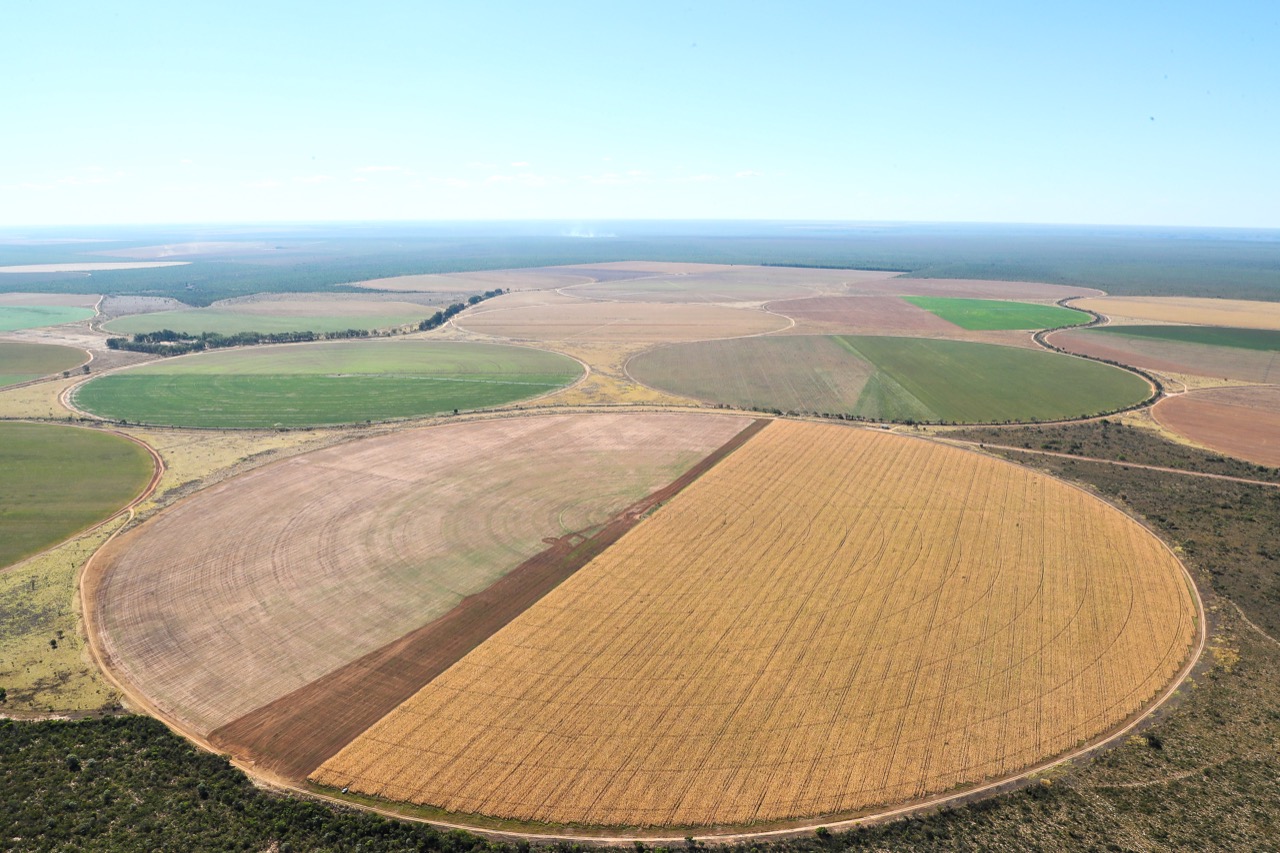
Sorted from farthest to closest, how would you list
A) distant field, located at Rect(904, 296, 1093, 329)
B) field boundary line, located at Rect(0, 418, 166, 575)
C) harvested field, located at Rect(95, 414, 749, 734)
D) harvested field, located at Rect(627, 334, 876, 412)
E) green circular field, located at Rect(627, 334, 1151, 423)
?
1. distant field, located at Rect(904, 296, 1093, 329)
2. harvested field, located at Rect(627, 334, 876, 412)
3. green circular field, located at Rect(627, 334, 1151, 423)
4. field boundary line, located at Rect(0, 418, 166, 575)
5. harvested field, located at Rect(95, 414, 749, 734)

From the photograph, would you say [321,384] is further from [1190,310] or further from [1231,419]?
[1190,310]

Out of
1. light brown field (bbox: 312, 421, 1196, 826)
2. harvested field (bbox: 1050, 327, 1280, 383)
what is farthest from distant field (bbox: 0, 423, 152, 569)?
harvested field (bbox: 1050, 327, 1280, 383)

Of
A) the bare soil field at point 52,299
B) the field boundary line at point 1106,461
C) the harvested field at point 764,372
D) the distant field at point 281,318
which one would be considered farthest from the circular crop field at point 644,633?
the bare soil field at point 52,299

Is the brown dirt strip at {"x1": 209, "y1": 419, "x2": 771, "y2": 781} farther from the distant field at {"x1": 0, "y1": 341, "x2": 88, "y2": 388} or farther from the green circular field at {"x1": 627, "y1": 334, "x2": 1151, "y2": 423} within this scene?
the distant field at {"x1": 0, "y1": 341, "x2": 88, "y2": 388}

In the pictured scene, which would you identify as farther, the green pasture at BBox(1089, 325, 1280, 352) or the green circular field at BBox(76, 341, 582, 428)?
the green pasture at BBox(1089, 325, 1280, 352)

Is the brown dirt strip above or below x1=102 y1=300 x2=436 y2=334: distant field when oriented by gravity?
below

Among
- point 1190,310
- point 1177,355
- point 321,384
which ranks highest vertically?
point 1190,310

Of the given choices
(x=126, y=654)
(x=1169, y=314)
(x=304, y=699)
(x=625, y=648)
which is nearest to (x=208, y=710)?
(x=304, y=699)

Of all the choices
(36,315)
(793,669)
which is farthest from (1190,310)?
(36,315)
